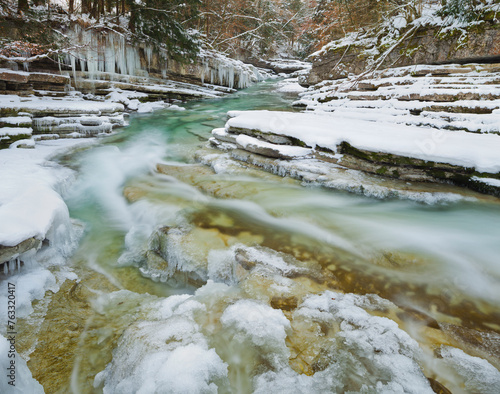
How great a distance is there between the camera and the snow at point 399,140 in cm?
364

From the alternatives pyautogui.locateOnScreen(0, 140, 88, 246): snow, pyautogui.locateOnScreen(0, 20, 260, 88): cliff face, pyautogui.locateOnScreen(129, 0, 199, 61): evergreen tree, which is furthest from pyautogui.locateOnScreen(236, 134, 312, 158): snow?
pyautogui.locateOnScreen(129, 0, 199, 61): evergreen tree

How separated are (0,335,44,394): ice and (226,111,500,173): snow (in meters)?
4.70

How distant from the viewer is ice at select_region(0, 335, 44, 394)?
4.11 feet

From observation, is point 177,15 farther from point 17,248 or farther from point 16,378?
point 16,378

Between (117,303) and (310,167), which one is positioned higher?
(310,167)

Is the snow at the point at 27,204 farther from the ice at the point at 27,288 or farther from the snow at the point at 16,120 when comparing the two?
the snow at the point at 16,120

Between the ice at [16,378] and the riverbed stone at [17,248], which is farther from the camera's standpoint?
the riverbed stone at [17,248]

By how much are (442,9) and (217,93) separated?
42.0 ft

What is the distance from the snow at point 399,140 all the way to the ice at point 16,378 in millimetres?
4702

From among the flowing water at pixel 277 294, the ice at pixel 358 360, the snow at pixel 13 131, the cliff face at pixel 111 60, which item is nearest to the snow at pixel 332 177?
the flowing water at pixel 277 294

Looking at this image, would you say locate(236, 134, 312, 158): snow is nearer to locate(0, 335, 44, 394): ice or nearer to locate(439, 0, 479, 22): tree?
locate(0, 335, 44, 394): ice

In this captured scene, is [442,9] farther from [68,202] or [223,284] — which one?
[68,202]

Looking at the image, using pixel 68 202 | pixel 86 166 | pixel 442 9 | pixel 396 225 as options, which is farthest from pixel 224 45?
pixel 396 225

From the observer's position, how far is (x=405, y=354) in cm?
157
